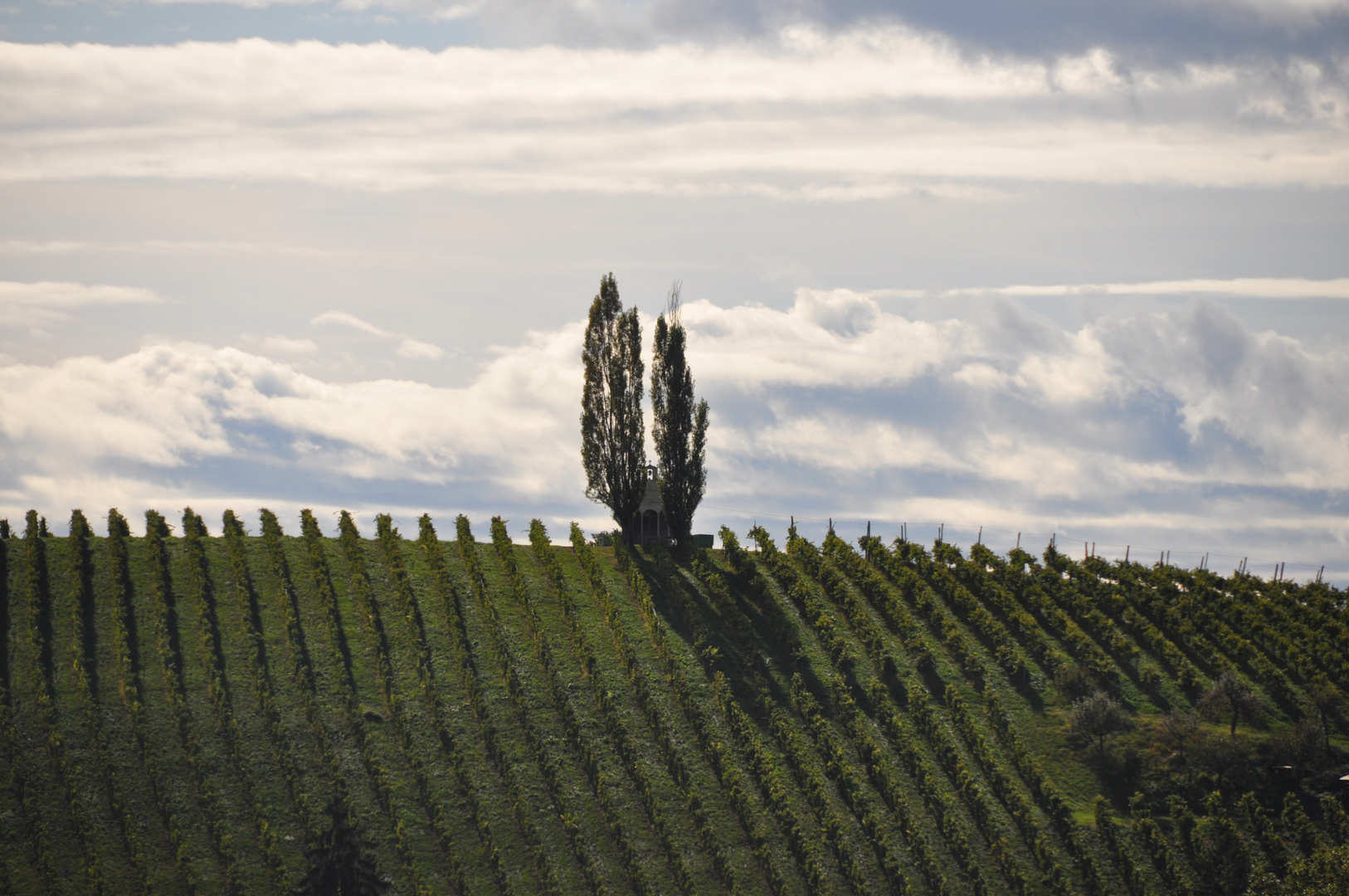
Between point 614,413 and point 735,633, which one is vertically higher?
point 614,413

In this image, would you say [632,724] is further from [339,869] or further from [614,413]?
[614,413]

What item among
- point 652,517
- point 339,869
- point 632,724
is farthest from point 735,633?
point 339,869

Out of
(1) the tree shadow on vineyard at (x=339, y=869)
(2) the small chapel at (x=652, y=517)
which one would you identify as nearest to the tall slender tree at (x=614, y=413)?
(2) the small chapel at (x=652, y=517)

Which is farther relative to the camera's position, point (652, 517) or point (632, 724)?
point (652, 517)

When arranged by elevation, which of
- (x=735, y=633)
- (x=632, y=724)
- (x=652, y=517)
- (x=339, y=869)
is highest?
(x=652, y=517)

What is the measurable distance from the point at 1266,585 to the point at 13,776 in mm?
59976

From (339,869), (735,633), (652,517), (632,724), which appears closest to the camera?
(339,869)

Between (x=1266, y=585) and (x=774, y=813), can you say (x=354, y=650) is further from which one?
(x=1266, y=585)

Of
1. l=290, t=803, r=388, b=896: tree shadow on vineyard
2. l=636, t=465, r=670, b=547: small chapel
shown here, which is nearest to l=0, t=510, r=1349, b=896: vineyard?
l=290, t=803, r=388, b=896: tree shadow on vineyard

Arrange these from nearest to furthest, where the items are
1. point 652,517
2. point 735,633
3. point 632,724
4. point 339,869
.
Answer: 1. point 339,869
2. point 632,724
3. point 735,633
4. point 652,517

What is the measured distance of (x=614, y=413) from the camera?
6294cm

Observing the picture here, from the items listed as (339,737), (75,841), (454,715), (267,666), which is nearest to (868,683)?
(454,715)

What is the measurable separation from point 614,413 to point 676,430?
3508mm

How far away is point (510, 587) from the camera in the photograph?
55.4 m
